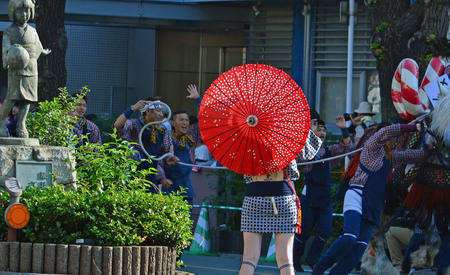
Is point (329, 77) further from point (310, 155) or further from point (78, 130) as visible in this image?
point (310, 155)

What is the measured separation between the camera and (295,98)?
7.67m

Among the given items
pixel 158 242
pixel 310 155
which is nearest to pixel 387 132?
pixel 310 155

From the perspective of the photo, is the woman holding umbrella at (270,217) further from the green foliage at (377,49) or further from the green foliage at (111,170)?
the green foliage at (377,49)

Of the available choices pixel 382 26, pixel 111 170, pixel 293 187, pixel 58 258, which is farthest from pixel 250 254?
pixel 382 26

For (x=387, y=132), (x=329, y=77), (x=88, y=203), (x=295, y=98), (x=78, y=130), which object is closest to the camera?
(x=88, y=203)

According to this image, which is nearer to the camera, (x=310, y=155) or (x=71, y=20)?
(x=310, y=155)

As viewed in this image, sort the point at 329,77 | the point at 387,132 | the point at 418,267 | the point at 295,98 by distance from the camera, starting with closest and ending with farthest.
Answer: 1. the point at 295,98
2. the point at 387,132
3. the point at 418,267
4. the point at 329,77

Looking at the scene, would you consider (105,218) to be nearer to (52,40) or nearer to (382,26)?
(382,26)

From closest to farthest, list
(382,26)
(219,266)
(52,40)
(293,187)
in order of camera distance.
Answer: (293,187) → (219,266) → (382,26) → (52,40)

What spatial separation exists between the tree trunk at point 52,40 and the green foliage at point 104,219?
7974mm

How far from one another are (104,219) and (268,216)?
1.50 m

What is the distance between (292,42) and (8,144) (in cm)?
1352

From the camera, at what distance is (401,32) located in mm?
13008

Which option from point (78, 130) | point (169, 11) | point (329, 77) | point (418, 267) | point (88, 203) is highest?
point (169, 11)
